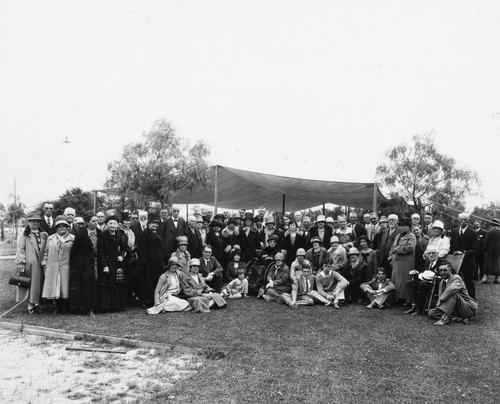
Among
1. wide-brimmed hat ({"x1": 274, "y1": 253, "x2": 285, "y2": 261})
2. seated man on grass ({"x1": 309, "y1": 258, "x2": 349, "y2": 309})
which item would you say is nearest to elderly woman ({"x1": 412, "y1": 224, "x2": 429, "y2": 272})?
seated man on grass ({"x1": 309, "y1": 258, "x2": 349, "y2": 309})

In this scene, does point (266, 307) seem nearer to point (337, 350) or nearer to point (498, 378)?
point (337, 350)

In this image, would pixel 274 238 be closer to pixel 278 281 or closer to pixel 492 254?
pixel 278 281

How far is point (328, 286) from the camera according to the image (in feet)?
25.0

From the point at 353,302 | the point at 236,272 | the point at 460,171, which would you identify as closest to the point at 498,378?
the point at 353,302

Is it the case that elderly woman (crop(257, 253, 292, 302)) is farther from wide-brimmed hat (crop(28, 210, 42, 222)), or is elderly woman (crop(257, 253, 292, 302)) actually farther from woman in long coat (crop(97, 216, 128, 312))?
wide-brimmed hat (crop(28, 210, 42, 222))

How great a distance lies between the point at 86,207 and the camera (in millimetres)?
37844

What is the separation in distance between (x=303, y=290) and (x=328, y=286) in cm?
42

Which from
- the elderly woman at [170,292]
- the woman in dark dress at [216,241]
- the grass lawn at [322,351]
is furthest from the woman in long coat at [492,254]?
the elderly woman at [170,292]

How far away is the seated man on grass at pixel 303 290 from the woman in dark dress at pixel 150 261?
2101mm

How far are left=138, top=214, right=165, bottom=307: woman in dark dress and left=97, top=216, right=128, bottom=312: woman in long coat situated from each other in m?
0.34

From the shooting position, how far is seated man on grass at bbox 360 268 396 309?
23.3 ft

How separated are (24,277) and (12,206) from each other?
33220mm

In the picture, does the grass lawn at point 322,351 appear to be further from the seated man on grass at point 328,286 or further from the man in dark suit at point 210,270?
the man in dark suit at point 210,270

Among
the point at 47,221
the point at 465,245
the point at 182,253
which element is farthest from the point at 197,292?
the point at 465,245
